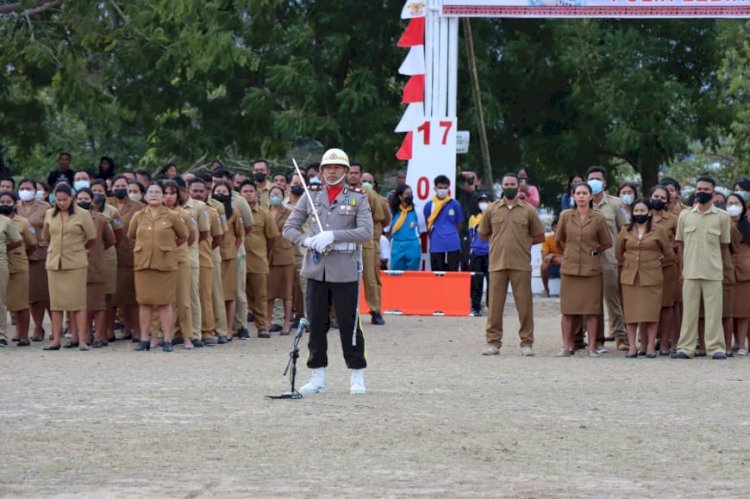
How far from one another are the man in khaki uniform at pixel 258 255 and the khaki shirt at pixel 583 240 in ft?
12.9

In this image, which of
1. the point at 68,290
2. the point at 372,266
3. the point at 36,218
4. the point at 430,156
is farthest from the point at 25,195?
the point at 430,156

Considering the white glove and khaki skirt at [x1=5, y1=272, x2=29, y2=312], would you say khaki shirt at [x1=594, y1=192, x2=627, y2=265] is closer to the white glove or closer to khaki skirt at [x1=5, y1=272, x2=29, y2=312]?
the white glove

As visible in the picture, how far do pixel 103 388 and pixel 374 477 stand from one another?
4722 millimetres

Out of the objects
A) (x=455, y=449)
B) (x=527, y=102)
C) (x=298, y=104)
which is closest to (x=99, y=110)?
(x=298, y=104)

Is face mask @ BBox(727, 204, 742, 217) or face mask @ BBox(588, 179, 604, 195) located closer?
face mask @ BBox(727, 204, 742, 217)

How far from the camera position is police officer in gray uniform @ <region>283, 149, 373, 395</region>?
1255 centimetres

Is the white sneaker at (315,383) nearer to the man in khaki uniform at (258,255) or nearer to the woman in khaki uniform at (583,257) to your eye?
the woman in khaki uniform at (583,257)

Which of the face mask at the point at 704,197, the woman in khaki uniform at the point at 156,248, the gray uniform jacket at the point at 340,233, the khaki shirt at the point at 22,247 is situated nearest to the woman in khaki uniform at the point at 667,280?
the face mask at the point at 704,197

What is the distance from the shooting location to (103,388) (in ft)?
43.5

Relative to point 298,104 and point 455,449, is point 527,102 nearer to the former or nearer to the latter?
point 298,104

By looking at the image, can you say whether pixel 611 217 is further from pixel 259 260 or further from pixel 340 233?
pixel 340 233

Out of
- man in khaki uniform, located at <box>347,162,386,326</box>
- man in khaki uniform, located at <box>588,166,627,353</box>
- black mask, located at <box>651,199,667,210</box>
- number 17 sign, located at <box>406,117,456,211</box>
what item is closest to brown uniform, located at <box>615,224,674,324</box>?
black mask, located at <box>651,199,667,210</box>

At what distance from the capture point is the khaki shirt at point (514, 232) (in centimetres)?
1719

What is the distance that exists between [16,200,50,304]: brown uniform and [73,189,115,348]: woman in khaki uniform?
0.99 meters
